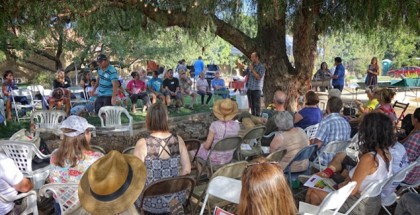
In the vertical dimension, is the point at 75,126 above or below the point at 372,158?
above

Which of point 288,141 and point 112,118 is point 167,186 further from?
point 112,118

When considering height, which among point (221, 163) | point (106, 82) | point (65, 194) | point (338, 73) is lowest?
point (221, 163)

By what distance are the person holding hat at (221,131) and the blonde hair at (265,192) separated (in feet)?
7.84

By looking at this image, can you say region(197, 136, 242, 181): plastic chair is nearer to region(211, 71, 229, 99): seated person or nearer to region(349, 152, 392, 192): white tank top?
region(349, 152, 392, 192): white tank top

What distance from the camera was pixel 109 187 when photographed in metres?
2.17

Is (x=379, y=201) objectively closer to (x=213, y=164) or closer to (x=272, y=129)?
(x=213, y=164)

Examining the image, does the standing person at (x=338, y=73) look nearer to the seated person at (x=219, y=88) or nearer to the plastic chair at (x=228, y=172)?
the seated person at (x=219, y=88)

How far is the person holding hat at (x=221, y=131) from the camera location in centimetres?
416

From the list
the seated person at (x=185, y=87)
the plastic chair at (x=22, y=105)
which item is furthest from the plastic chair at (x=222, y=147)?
the seated person at (x=185, y=87)

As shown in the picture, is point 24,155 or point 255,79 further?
point 255,79

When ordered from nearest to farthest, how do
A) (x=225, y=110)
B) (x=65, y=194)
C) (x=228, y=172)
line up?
(x=65, y=194) < (x=228, y=172) < (x=225, y=110)

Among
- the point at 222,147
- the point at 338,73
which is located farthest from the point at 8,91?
the point at 338,73

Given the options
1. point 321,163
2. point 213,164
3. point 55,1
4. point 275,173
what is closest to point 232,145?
point 213,164

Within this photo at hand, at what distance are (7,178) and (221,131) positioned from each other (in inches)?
86.5
